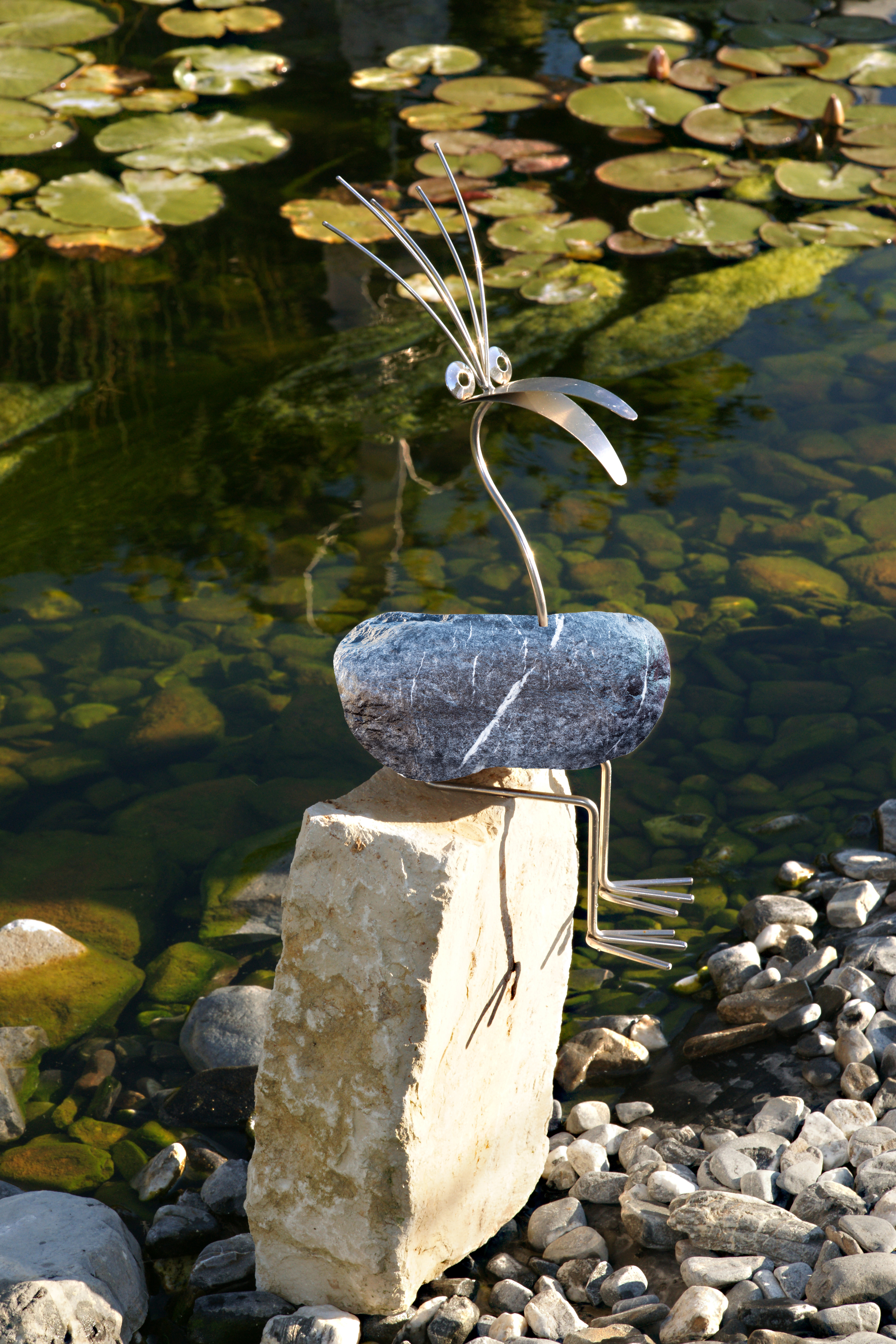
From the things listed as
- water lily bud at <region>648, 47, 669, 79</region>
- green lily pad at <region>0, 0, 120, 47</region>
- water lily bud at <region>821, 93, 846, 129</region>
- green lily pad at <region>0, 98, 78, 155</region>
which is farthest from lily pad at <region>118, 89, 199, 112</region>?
water lily bud at <region>821, 93, 846, 129</region>

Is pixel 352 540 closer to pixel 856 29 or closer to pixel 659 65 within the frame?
pixel 659 65

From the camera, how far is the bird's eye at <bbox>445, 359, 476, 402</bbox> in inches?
62.9

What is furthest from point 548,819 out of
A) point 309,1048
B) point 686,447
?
point 686,447

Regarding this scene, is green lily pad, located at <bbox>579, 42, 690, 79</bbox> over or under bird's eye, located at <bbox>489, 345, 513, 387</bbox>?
over

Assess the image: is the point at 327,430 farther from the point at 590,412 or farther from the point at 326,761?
the point at 326,761

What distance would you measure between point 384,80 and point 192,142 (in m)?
1.19

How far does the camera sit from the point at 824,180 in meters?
5.31

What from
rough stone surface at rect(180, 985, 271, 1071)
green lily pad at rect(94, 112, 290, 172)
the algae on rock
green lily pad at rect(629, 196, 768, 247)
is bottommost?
rough stone surface at rect(180, 985, 271, 1071)

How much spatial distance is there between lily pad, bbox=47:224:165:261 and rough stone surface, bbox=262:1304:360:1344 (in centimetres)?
447

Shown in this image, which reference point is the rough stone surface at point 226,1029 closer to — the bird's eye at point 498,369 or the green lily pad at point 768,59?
the bird's eye at point 498,369

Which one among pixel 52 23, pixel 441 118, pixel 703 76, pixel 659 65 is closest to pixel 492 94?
pixel 441 118

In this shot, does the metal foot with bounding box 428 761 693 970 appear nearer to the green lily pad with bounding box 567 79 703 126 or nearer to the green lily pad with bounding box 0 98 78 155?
the green lily pad with bounding box 567 79 703 126

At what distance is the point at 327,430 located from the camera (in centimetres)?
423

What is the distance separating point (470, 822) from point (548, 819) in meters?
0.23
